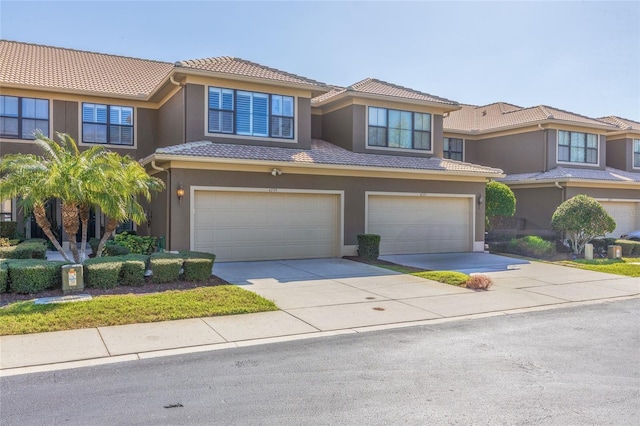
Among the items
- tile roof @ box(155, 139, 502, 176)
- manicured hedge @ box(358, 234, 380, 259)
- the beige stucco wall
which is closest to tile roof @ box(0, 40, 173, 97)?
tile roof @ box(155, 139, 502, 176)

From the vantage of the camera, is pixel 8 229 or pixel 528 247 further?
pixel 528 247

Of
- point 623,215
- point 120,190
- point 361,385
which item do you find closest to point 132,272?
point 120,190

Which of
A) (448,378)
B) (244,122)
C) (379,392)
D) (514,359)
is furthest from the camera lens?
(244,122)

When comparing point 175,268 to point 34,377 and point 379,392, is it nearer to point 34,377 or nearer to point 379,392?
point 34,377

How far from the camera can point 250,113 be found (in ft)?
53.9

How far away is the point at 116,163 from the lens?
36.4 ft

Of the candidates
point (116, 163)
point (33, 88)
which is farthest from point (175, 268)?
point (33, 88)

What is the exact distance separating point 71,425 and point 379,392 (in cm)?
297

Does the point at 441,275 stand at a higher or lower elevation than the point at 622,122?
lower

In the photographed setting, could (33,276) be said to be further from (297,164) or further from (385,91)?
(385,91)

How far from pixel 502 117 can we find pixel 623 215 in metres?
7.83

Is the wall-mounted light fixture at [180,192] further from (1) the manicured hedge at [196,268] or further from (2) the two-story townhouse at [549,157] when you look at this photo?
(2) the two-story townhouse at [549,157]

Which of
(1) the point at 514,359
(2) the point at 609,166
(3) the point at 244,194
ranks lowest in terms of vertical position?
(1) the point at 514,359

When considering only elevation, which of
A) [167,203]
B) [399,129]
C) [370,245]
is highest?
[399,129]
